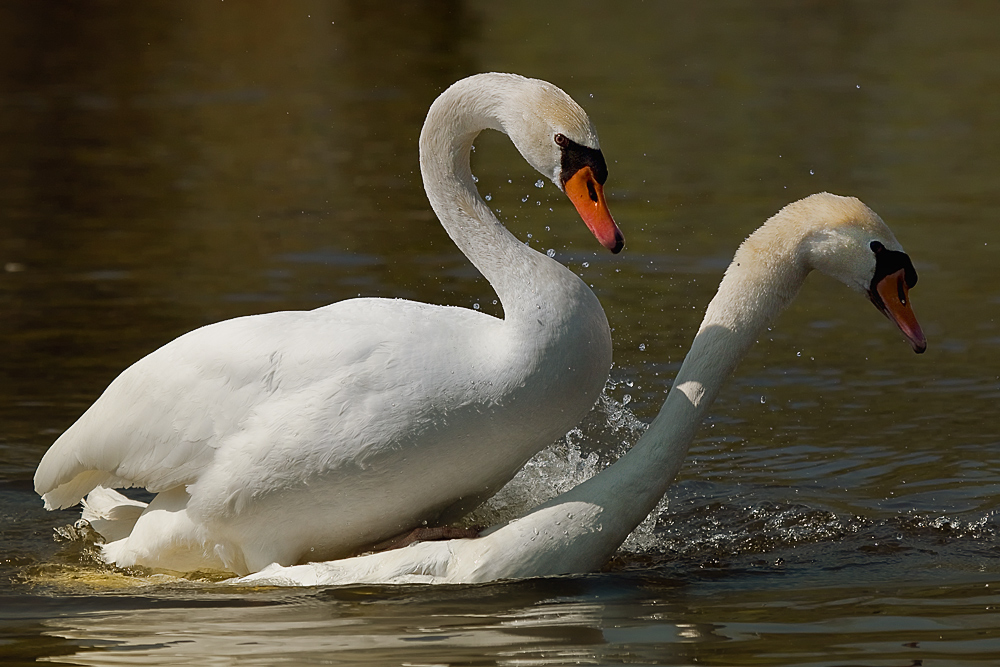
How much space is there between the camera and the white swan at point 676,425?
20.4 feet

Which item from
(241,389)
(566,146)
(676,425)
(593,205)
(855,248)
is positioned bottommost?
(676,425)

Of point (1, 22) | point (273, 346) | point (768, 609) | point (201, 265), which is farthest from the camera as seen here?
point (1, 22)

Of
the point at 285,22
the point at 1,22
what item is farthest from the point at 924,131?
the point at 1,22

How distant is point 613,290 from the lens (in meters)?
11.4

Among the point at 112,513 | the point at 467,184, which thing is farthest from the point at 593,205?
the point at 112,513

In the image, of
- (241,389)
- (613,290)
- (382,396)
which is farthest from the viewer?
(613,290)

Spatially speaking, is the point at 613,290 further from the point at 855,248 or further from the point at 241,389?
the point at 241,389

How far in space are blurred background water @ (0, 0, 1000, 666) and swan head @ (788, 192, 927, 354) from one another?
111cm

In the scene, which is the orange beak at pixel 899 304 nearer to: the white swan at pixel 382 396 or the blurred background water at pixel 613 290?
the blurred background water at pixel 613 290

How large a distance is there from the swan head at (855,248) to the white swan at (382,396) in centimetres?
85

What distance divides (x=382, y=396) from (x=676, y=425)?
123cm

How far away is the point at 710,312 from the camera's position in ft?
21.8

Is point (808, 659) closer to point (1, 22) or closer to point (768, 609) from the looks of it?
point (768, 609)

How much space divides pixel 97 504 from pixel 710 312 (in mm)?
2851
